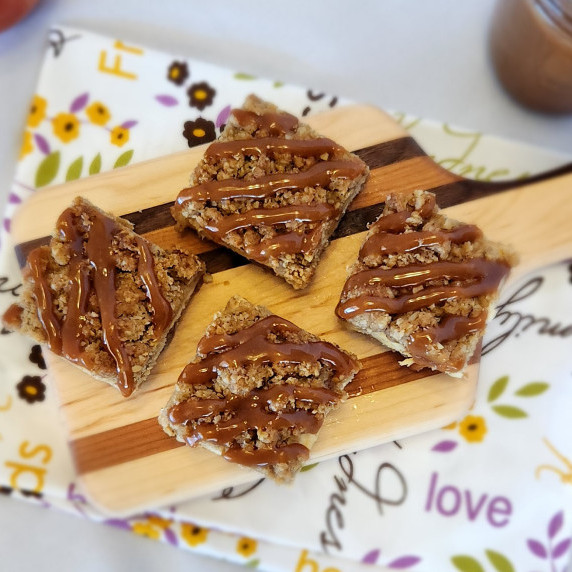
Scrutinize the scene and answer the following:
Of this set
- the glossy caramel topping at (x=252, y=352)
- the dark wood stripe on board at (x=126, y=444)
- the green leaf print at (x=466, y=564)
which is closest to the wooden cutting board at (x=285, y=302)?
the dark wood stripe on board at (x=126, y=444)

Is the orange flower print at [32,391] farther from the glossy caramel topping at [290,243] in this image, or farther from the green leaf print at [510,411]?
the green leaf print at [510,411]

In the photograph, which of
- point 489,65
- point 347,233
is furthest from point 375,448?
point 489,65

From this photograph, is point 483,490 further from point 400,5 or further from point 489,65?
point 400,5

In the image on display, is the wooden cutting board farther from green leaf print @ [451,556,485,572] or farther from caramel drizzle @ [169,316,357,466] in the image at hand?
green leaf print @ [451,556,485,572]

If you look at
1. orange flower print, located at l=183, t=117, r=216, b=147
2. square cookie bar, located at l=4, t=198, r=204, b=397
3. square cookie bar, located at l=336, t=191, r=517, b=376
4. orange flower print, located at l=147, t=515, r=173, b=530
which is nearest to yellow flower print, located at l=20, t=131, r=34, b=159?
square cookie bar, located at l=4, t=198, r=204, b=397

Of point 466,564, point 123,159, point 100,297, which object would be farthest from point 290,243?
point 466,564
